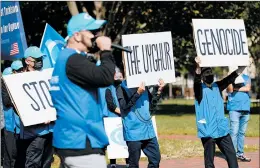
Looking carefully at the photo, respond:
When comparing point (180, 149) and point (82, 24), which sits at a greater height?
point (82, 24)

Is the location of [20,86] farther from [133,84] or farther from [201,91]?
[201,91]

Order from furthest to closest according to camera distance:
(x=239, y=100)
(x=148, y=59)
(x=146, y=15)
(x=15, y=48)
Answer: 1. (x=146, y=15)
2. (x=239, y=100)
3. (x=15, y=48)
4. (x=148, y=59)

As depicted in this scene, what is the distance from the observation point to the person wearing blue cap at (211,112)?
8.16 metres

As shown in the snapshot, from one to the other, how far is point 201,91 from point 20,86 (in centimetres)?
266

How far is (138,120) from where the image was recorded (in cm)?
806

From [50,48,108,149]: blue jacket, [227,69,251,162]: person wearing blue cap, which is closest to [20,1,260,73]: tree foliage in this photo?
[227,69,251,162]: person wearing blue cap

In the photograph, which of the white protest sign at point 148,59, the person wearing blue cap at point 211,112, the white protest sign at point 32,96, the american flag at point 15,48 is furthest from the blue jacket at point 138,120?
the american flag at point 15,48

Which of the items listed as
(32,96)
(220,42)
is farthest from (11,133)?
(220,42)

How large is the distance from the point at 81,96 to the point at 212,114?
409cm

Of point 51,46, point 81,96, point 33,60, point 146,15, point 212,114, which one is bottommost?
point 212,114

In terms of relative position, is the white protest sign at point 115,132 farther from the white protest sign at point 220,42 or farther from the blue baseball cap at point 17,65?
the white protest sign at point 220,42

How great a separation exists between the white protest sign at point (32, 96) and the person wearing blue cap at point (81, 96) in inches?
84.1

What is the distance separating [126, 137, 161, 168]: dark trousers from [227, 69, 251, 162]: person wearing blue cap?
3761 millimetres

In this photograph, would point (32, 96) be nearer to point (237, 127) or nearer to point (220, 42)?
point (220, 42)
